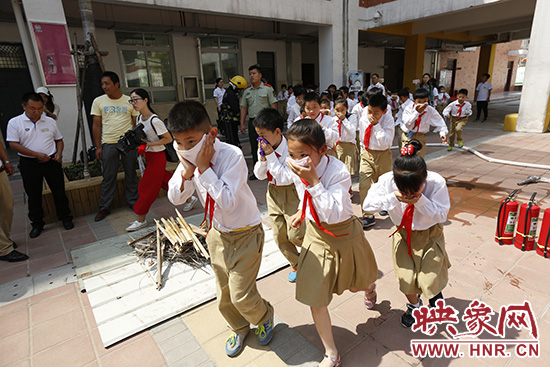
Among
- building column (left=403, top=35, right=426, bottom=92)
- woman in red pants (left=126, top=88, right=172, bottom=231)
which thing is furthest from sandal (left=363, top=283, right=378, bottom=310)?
building column (left=403, top=35, right=426, bottom=92)

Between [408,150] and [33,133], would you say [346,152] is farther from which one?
[33,133]

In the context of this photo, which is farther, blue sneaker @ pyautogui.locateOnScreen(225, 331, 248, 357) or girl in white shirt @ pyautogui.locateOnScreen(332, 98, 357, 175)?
girl in white shirt @ pyautogui.locateOnScreen(332, 98, 357, 175)

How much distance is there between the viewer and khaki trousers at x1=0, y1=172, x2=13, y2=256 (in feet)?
12.0

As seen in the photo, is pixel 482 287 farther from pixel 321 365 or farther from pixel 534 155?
pixel 534 155

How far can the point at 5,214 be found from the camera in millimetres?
3857

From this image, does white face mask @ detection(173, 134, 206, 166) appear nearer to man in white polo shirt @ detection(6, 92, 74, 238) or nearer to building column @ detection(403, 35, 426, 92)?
man in white polo shirt @ detection(6, 92, 74, 238)

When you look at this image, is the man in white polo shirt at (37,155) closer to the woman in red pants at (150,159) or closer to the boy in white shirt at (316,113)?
the woman in red pants at (150,159)

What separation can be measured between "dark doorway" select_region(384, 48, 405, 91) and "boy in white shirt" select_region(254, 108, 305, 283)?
2000 cm

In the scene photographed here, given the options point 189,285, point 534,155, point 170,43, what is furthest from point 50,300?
point 170,43

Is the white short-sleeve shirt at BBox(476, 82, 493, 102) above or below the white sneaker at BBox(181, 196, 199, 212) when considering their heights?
above

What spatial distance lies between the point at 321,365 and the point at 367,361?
0.33 m

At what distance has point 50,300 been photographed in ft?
9.78

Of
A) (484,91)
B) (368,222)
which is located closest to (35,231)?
(368,222)

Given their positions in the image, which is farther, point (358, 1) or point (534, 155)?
point (358, 1)
